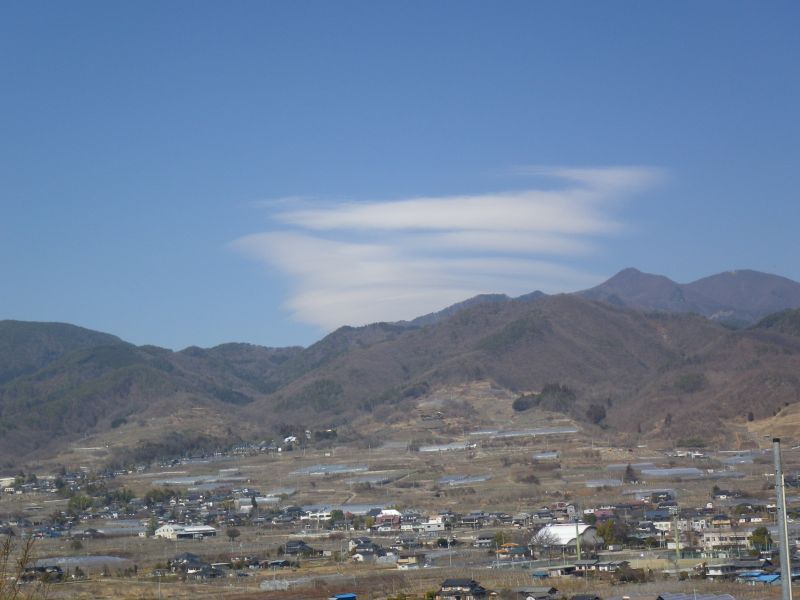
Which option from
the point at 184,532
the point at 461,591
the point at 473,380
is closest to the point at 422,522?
the point at 184,532

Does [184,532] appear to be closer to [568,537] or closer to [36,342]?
[568,537]

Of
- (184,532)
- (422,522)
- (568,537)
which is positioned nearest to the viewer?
(568,537)

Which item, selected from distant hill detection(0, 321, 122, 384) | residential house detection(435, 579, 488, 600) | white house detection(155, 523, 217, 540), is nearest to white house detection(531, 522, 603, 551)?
residential house detection(435, 579, 488, 600)

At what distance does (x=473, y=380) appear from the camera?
96.1m

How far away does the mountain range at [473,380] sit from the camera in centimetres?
7981

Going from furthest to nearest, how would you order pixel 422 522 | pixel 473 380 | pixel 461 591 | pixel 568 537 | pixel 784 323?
pixel 784 323, pixel 473 380, pixel 422 522, pixel 568 537, pixel 461 591

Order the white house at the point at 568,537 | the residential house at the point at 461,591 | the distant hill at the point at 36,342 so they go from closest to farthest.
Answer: the residential house at the point at 461,591, the white house at the point at 568,537, the distant hill at the point at 36,342

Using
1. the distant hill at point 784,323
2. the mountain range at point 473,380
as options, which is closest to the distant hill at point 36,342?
the mountain range at point 473,380

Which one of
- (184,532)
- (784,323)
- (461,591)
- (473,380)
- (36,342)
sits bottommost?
(461,591)

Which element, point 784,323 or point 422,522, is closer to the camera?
point 422,522

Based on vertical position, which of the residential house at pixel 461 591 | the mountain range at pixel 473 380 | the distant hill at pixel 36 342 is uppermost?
the distant hill at pixel 36 342

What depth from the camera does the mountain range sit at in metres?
79.8

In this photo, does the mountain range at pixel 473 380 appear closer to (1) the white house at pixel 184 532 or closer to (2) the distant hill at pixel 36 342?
(2) the distant hill at pixel 36 342

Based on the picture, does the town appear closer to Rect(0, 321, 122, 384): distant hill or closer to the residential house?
the residential house
